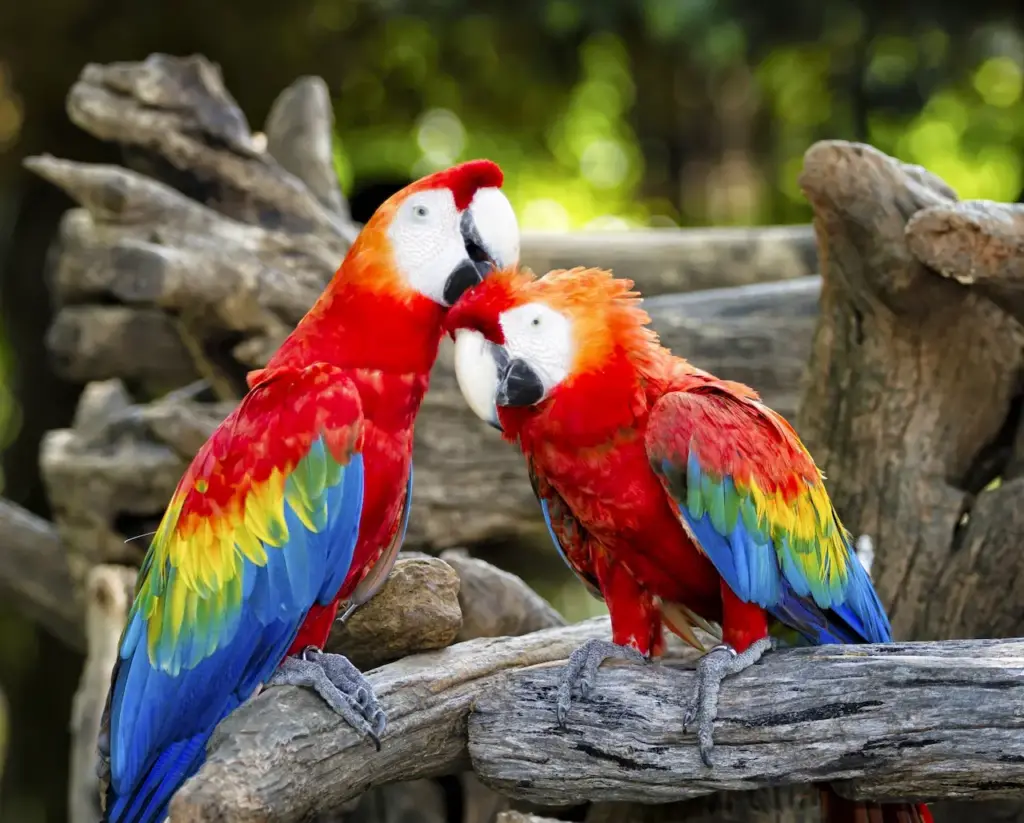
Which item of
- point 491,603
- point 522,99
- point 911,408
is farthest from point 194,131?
point 522,99

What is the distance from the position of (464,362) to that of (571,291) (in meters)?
0.17

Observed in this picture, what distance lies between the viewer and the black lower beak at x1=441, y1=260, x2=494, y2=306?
1.54 meters

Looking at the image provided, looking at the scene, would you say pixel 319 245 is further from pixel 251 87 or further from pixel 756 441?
pixel 251 87

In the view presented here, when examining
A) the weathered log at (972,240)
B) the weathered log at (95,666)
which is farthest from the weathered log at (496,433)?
the weathered log at (972,240)

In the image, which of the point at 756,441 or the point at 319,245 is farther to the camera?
the point at 319,245

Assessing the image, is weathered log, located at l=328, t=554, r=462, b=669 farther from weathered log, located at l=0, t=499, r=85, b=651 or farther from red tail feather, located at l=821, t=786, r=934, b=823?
weathered log, located at l=0, t=499, r=85, b=651

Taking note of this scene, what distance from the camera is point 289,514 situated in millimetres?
1476

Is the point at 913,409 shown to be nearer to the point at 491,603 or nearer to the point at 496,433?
the point at 491,603

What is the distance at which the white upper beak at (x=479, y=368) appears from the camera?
1.51m

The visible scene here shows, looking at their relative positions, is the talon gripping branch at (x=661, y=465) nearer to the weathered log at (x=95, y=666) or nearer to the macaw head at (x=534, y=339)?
the macaw head at (x=534, y=339)

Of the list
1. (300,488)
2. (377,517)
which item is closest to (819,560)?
(377,517)

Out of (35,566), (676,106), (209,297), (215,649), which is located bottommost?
(35,566)

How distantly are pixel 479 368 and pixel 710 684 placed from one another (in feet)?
1.62

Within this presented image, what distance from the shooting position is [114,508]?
3016 millimetres
